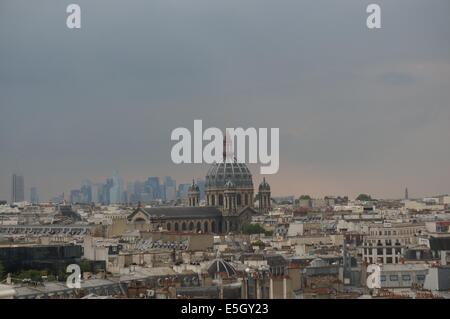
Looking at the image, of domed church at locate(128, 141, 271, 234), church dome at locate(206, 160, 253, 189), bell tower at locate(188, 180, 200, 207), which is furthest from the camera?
domed church at locate(128, 141, 271, 234)

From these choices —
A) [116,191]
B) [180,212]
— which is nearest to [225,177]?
[180,212]

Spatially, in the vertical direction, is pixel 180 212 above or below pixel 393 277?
above

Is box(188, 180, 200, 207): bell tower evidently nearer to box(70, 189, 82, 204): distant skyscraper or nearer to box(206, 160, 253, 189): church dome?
box(206, 160, 253, 189): church dome

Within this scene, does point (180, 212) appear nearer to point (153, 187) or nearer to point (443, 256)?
point (153, 187)

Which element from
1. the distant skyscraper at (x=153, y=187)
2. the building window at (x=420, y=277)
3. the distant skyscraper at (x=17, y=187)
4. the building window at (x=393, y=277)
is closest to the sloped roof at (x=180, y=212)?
the distant skyscraper at (x=153, y=187)

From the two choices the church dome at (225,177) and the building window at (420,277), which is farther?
the church dome at (225,177)

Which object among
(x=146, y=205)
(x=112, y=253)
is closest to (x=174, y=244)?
(x=112, y=253)

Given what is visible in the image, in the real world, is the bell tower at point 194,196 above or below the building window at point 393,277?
above

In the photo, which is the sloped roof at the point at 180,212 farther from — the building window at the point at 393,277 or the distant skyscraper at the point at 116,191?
the building window at the point at 393,277

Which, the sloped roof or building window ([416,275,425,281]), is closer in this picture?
building window ([416,275,425,281])

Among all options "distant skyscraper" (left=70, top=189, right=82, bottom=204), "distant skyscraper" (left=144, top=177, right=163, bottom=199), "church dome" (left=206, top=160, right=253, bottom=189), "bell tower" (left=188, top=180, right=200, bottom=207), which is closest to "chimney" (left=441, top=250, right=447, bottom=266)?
"distant skyscraper" (left=144, top=177, right=163, bottom=199)
